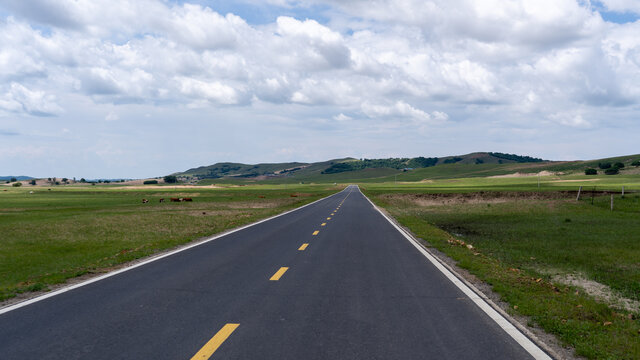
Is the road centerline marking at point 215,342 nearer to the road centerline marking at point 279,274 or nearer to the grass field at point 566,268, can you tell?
the road centerline marking at point 279,274

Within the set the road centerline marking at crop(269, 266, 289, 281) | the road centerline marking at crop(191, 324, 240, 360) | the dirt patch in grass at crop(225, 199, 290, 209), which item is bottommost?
the dirt patch in grass at crop(225, 199, 290, 209)

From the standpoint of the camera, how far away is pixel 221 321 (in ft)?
22.7

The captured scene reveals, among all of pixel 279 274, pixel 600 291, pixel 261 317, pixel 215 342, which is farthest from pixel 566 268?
pixel 215 342

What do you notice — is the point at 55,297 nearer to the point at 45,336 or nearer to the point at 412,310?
the point at 45,336

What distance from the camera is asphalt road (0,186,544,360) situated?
575 cm

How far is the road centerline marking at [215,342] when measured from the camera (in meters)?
5.52

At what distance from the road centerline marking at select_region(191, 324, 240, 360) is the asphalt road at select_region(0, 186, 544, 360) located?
1cm

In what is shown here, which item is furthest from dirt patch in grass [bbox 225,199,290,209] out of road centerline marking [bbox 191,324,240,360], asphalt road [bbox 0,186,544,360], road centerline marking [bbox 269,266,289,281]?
road centerline marking [bbox 191,324,240,360]

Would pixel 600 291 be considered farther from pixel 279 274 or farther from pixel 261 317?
pixel 261 317

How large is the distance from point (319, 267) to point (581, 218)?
2291 cm

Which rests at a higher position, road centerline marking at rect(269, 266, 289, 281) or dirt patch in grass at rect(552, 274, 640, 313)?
road centerline marking at rect(269, 266, 289, 281)

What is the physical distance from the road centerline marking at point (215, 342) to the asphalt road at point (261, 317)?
0.05ft

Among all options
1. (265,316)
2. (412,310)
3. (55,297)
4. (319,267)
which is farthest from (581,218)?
(55,297)

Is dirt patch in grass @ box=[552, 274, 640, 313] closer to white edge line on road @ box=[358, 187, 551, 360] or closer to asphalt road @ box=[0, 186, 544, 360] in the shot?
white edge line on road @ box=[358, 187, 551, 360]
